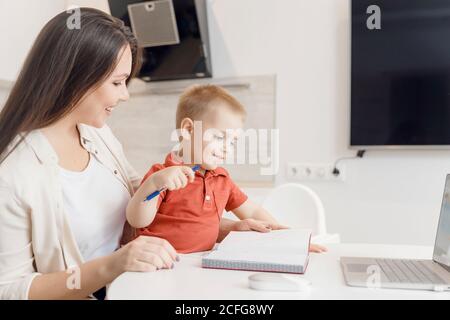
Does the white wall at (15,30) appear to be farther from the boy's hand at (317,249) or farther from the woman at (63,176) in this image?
the boy's hand at (317,249)

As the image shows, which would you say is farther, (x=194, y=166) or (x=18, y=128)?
(x=194, y=166)

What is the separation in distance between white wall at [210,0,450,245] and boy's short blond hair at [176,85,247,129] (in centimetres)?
134

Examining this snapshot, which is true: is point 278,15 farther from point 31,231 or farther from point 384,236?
point 31,231

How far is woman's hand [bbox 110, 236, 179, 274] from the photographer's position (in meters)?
0.86

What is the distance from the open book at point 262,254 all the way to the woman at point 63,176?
0.10m

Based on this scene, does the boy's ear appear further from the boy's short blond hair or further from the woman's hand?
the woman's hand

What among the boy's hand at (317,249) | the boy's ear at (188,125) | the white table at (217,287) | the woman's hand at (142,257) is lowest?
the boy's hand at (317,249)

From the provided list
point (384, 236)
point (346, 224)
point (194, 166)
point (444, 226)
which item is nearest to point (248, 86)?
point (346, 224)

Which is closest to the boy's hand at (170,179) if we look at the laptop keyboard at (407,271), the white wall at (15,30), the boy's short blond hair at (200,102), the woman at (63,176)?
the woman at (63,176)

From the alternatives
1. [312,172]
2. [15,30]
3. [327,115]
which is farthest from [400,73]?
[15,30]

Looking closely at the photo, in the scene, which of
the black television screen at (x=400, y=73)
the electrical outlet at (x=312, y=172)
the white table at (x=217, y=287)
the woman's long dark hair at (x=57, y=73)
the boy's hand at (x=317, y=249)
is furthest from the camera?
the electrical outlet at (x=312, y=172)

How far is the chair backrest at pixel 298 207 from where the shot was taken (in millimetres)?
1912

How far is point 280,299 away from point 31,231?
557 millimetres

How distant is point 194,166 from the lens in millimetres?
1158
